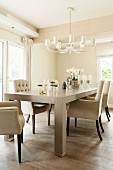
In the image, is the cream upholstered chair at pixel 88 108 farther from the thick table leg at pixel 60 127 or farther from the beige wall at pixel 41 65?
the beige wall at pixel 41 65

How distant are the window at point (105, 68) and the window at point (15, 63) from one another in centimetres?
304

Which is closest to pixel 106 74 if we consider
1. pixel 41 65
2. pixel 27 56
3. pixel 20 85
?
pixel 41 65

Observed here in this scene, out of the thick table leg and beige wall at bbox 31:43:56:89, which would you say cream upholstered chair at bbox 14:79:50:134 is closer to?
the thick table leg

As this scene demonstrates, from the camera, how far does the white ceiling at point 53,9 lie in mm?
3369

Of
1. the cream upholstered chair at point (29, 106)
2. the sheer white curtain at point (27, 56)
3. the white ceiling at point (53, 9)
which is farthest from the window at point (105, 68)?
the cream upholstered chair at point (29, 106)

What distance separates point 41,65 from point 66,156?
14.1 ft

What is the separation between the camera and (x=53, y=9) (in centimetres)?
369

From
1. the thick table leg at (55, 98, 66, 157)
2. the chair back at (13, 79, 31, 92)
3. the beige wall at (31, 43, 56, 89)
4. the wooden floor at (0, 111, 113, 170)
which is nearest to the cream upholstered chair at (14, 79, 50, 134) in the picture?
the chair back at (13, 79, 31, 92)

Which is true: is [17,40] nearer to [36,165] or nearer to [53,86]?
[53,86]

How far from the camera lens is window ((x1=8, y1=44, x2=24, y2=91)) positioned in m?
4.75

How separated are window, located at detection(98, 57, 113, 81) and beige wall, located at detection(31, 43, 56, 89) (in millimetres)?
1900

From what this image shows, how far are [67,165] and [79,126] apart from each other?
1.81 meters

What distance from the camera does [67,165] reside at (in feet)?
6.59

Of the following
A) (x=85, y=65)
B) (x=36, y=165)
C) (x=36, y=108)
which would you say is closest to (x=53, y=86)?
(x=36, y=108)
